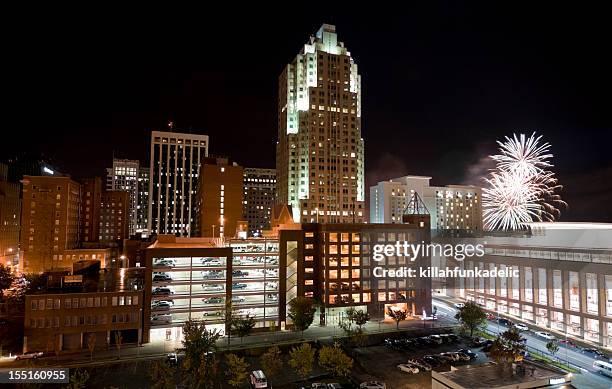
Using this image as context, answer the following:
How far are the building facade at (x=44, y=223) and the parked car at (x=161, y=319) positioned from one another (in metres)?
41.8

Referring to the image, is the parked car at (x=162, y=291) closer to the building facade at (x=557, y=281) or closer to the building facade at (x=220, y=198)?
the building facade at (x=220, y=198)

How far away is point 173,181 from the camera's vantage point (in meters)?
126

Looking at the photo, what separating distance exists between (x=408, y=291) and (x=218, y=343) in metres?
27.1

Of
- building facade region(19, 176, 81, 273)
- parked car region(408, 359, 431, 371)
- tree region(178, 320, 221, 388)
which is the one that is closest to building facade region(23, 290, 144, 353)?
tree region(178, 320, 221, 388)

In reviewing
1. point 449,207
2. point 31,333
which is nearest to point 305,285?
point 31,333

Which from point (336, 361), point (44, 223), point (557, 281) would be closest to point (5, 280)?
point (44, 223)

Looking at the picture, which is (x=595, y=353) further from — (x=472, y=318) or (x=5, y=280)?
(x=5, y=280)

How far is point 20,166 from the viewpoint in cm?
12381

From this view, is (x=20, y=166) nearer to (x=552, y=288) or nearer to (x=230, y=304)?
(x=230, y=304)

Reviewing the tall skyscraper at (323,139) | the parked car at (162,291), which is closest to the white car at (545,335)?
the tall skyscraper at (323,139)

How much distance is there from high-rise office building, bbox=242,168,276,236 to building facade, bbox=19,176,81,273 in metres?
65.8

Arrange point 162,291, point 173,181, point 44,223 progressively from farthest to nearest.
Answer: point 173,181, point 44,223, point 162,291

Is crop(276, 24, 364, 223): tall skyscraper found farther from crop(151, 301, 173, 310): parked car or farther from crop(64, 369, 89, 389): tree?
crop(64, 369, 89, 389): tree

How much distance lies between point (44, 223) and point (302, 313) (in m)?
59.5
